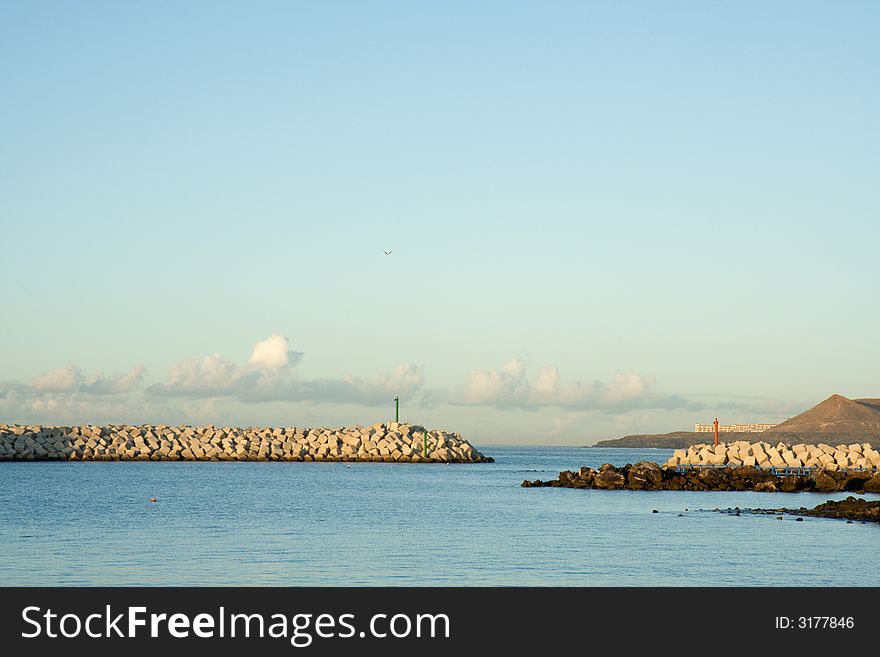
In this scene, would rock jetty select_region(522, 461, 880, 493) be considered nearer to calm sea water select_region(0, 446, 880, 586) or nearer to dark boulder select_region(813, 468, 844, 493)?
dark boulder select_region(813, 468, 844, 493)

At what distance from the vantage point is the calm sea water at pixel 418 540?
82.4ft

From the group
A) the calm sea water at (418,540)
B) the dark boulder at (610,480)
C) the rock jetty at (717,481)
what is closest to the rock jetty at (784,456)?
the rock jetty at (717,481)

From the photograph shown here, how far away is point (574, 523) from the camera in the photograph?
3944cm

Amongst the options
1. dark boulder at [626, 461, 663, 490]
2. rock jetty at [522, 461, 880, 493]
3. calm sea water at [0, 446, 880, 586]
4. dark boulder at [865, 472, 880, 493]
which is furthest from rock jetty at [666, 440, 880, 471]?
calm sea water at [0, 446, 880, 586]

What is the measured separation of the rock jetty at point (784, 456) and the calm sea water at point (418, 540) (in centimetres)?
1963

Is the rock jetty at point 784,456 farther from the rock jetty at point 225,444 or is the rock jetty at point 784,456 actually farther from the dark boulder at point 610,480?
the rock jetty at point 225,444

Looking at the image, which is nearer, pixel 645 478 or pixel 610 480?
pixel 645 478

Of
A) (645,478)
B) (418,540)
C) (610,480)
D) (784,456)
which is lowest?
(418,540)

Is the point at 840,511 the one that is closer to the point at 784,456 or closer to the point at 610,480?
the point at 610,480

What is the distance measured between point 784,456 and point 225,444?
54.4 metres

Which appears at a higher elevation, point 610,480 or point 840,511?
point 610,480

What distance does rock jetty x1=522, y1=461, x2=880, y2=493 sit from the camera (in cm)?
5975

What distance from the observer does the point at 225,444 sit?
110125 mm

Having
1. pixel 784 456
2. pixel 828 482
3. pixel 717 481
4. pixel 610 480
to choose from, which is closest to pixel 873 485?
pixel 828 482
